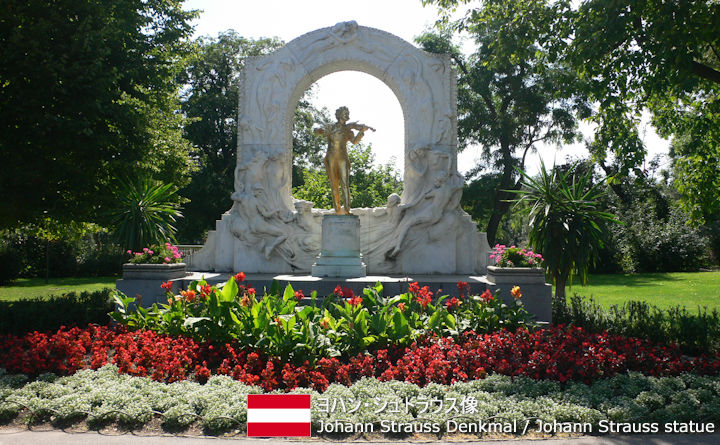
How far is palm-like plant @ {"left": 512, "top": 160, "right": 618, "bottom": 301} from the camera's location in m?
9.13

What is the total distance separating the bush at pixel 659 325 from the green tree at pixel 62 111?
8.60 m

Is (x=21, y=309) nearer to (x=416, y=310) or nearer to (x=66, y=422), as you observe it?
(x=66, y=422)

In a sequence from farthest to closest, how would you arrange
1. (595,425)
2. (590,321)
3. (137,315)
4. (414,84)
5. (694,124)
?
(414,84) → (694,124) → (590,321) → (137,315) → (595,425)

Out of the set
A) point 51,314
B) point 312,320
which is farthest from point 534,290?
point 51,314

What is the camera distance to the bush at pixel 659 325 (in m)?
6.81

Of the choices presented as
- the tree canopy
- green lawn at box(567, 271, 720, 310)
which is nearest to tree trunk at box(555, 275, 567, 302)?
green lawn at box(567, 271, 720, 310)

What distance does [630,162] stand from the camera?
9.75 m

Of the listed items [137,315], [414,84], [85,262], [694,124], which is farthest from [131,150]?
[85,262]

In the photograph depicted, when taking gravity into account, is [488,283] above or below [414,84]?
below

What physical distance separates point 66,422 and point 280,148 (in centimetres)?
834

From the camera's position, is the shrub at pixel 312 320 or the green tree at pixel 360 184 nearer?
the shrub at pixel 312 320

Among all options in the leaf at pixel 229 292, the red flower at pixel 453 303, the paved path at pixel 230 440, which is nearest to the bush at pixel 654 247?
the red flower at pixel 453 303

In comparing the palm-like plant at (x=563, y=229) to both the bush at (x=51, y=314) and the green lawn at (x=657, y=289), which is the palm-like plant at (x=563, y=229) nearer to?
the green lawn at (x=657, y=289)

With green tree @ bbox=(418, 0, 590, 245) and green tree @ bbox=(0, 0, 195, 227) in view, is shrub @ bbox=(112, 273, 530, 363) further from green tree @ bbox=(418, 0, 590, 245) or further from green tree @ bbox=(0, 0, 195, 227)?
green tree @ bbox=(418, 0, 590, 245)
